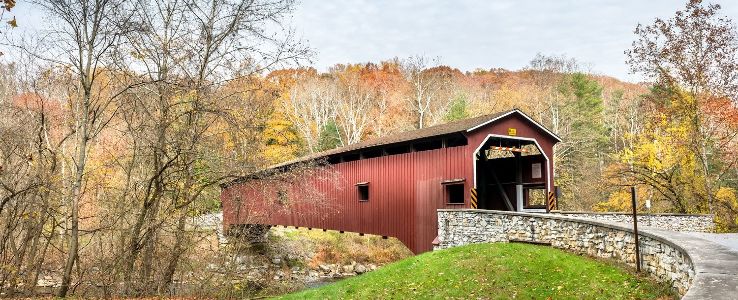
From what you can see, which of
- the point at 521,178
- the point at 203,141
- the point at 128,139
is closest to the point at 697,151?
the point at 521,178

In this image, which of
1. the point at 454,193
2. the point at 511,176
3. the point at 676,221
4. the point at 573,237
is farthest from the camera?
the point at 511,176

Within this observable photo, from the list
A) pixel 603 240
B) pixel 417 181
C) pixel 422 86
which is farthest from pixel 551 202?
pixel 422 86

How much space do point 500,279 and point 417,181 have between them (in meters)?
7.11

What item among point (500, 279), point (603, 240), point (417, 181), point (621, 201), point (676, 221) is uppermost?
point (417, 181)

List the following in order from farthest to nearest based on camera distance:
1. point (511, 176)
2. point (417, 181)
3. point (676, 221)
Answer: point (511, 176) < point (417, 181) < point (676, 221)

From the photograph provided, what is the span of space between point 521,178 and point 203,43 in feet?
39.9

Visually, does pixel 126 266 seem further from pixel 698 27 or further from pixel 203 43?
pixel 698 27

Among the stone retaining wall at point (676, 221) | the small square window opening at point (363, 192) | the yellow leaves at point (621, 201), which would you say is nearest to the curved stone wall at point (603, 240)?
the stone retaining wall at point (676, 221)

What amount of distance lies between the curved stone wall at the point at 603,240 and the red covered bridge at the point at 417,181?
1.31m

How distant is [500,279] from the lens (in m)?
10.1

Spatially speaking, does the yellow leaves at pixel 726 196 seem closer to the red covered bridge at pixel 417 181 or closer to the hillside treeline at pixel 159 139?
the hillside treeline at pixel 159 139

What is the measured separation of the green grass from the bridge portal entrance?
6129 mm

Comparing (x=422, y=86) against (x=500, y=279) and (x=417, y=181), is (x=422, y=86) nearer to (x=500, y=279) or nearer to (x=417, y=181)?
(x=417, y=181)

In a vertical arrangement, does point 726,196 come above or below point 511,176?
below
